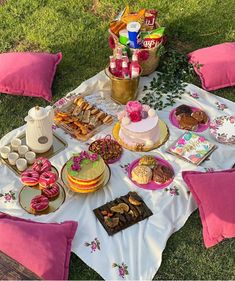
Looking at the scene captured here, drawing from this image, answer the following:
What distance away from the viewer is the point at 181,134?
4.44m

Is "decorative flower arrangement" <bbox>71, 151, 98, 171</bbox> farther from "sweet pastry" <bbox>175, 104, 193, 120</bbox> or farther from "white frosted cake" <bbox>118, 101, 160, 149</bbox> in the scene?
"sweet pastry" <bbox>175, 104, 193, 120</bbox>

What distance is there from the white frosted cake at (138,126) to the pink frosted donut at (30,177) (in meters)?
0.89

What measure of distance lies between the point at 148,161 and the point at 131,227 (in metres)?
0.63

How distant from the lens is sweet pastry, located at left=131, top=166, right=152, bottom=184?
3.96m

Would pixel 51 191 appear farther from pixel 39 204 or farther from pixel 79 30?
pixel 79 30

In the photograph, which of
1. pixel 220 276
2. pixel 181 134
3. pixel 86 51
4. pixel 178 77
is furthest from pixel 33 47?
pixel 220 276

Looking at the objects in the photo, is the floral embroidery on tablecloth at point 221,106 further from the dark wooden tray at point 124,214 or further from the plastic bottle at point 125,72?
the dark wooden tray at point 124,214

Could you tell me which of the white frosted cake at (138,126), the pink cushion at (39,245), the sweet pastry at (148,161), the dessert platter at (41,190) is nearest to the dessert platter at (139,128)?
the white frosted cake at (138,126)

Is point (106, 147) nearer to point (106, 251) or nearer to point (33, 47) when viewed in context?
point (106, 251)

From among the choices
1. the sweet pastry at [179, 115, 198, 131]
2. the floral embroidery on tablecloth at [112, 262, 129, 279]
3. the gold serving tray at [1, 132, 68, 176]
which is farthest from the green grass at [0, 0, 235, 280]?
the floral embroidery on tablecloth at [112, 262, 129, 279]

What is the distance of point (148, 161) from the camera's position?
160 inches

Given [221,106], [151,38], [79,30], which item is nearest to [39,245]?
[221,106]

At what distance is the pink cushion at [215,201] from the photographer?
11.9 feet

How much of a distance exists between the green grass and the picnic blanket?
697 millimetres
